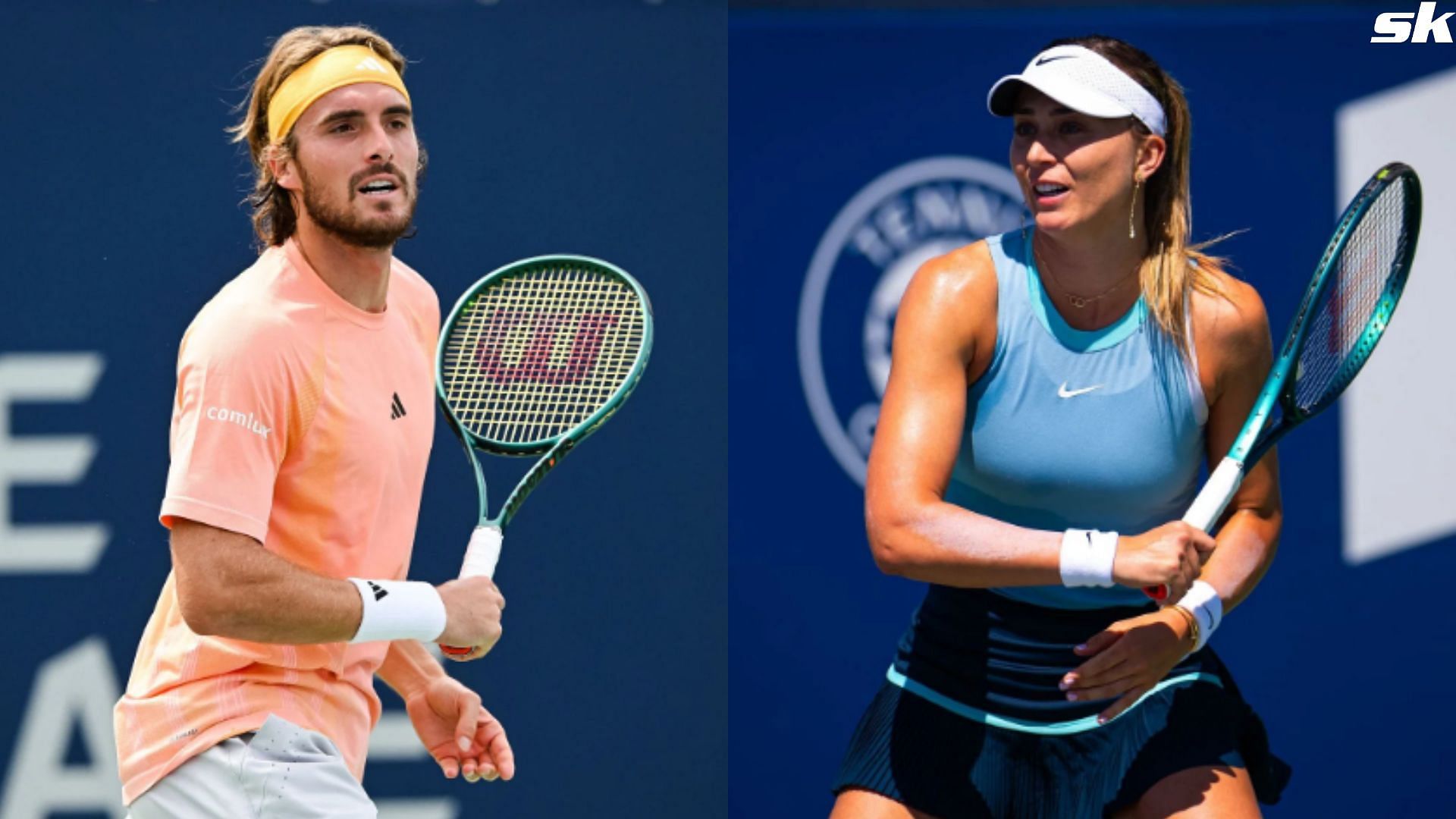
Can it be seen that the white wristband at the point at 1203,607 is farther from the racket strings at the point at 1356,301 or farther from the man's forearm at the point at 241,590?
the man's forearm at the point at 241,590

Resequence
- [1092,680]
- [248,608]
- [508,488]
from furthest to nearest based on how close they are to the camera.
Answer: [508,488]
[1092,680]
[248,608]

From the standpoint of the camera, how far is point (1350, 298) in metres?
3.12

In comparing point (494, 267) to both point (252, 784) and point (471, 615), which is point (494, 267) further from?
point (252, 784)

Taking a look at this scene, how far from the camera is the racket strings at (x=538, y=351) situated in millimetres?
3227

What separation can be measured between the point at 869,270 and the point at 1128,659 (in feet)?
5.76

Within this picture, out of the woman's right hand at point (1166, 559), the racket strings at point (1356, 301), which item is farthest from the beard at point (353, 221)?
the racket strings at point (1356, 301)

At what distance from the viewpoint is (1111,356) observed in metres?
2.82

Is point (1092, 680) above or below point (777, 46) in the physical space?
below

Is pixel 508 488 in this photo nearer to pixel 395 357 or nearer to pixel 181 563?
pixel 395 357

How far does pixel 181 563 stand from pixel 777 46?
7.01ft

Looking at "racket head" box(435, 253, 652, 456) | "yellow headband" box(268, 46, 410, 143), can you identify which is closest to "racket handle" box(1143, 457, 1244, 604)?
"racket head" box(435, 253, 652, 456)

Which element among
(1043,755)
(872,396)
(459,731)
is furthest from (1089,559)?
(872,396)

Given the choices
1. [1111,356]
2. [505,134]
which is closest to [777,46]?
[505,134]

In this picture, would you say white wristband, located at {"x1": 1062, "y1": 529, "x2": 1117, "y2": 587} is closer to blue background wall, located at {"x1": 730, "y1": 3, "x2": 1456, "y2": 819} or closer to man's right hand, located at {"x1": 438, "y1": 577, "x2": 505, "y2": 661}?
man's right hand, located at {"x1": 438, "y1": 577, "x2": 505, "y2": 661}
